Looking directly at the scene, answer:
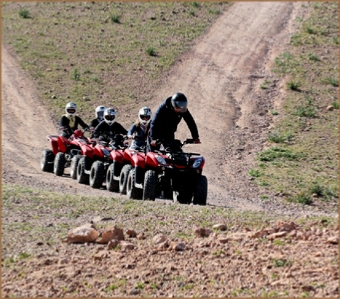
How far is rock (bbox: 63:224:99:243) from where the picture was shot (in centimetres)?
1165

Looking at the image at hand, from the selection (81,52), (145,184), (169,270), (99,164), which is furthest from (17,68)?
(169,270)

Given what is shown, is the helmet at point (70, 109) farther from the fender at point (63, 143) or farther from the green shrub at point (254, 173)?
the green shrub at point (254, 173)

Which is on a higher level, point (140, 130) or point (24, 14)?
point (24, 14)

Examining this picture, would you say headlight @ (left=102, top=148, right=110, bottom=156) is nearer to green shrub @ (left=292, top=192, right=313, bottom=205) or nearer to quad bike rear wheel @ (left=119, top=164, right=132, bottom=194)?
quad bike rear wheel @ (left=119, top=164, right=132, bottom=194)

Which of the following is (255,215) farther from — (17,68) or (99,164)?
(17,68)

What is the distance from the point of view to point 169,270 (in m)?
10.3

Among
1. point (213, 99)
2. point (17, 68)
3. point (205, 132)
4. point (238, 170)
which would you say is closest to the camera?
point (238, 170)

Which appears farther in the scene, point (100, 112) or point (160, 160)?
point (100, 112)

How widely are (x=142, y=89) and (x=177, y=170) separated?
2064 centimetres

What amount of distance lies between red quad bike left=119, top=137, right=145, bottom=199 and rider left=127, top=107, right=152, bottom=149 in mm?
406

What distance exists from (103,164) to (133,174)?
122 inches

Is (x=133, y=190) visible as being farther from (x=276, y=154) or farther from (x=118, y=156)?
(x=276, y=154)

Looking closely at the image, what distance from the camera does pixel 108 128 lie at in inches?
915

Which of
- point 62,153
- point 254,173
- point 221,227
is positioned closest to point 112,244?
point 221,227
